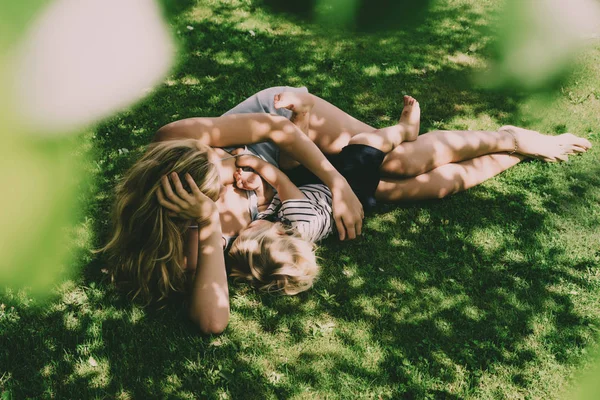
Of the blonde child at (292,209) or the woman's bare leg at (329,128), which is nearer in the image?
the blonde child at (292,209)

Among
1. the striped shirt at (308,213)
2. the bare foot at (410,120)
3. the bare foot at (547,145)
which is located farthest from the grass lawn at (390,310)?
the bare foot at (410,120)

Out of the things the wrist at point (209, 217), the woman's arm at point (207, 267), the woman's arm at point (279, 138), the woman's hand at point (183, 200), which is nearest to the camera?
the woman's hand at point (183, 200)

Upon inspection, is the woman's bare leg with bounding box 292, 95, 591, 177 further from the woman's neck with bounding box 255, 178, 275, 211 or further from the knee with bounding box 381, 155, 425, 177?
the woman's neck with bounding box 255, 178, 275, 211

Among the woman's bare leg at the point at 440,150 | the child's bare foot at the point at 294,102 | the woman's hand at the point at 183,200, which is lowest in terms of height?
the woman's bare leg at the point at 440,150

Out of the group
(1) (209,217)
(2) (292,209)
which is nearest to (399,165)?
(2) (292,209)

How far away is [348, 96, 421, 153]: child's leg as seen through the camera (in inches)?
198

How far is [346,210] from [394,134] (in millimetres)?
1053

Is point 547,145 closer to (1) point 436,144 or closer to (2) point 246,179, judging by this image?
(1) point 436,144

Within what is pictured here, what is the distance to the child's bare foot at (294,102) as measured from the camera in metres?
4.82

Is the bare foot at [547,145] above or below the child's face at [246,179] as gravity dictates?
below

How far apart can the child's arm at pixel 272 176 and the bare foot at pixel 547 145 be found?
2861mm

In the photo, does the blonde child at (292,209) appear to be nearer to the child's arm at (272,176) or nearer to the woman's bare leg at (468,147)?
the child's arm at (272,176)

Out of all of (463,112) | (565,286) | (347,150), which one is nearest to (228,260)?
(347,150)

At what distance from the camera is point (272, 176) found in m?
4.76
